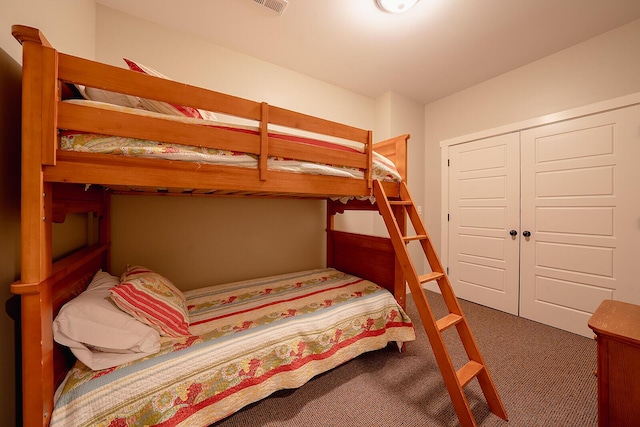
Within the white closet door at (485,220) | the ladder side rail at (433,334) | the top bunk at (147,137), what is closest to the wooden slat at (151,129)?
the top bunk at (147,137)

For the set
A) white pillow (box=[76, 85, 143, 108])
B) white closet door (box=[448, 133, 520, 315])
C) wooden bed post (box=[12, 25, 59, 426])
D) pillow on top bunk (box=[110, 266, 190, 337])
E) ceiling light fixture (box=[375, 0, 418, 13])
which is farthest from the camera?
white closet door (box=[448, 133, 520, 315])

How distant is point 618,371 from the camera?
0.85 metres

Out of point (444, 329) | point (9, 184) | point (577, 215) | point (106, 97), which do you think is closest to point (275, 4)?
point (106, 97)

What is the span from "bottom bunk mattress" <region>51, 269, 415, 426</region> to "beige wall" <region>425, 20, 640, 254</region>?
217cm

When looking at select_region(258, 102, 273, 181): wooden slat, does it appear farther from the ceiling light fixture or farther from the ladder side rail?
the ceiling light fixture

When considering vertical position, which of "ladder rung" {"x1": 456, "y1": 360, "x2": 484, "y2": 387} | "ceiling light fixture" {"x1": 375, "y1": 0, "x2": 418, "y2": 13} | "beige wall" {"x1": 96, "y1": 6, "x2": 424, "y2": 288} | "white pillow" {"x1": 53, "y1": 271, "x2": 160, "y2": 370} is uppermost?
"ceiling light fixture" {"x1": 375, "y1": 0, "x2": 418, "y2": 13}

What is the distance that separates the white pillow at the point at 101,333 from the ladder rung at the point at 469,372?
1.55 metres

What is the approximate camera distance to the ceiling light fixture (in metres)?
1.72

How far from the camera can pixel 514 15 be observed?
6.14ft

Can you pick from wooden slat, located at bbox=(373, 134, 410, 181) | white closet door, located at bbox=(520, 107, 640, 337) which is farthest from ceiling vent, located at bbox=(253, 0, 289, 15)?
white closet door, located at bbox=(520, 107, 640, 337)

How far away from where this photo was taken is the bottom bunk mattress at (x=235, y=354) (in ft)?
3.13

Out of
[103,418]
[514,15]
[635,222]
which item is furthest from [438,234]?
[103,418]

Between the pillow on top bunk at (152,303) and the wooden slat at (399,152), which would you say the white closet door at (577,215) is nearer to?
the wooden slat at (399,152)

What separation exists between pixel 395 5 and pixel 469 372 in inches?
96.1
